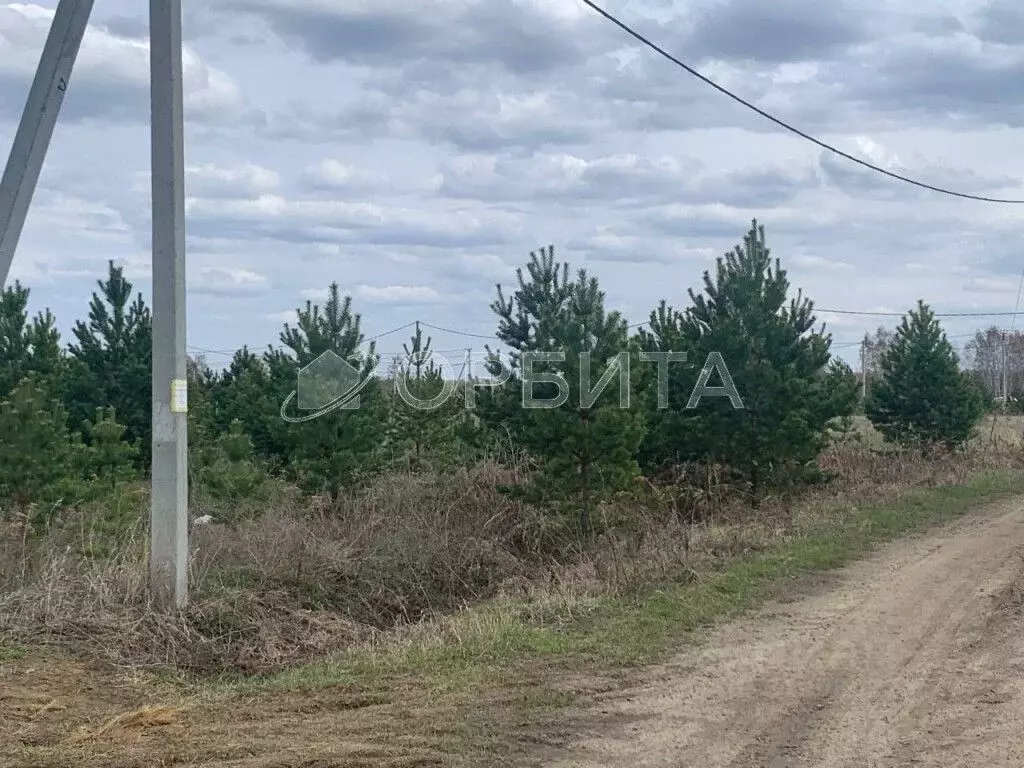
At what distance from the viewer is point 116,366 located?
21766mm

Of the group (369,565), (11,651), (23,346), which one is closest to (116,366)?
(23,346)

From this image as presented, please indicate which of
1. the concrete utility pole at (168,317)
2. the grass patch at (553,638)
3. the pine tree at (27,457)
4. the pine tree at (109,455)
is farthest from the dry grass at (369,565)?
the pine tree at (109,455)

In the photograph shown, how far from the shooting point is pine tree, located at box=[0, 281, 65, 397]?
78.2ft

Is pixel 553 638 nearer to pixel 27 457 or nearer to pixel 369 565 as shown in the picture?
pixel 369 565

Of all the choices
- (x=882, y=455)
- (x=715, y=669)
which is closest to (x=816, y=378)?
(x=882, y=455)

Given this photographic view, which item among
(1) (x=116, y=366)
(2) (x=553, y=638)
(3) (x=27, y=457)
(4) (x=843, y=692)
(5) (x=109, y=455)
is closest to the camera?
(4) (x=843, y=692)

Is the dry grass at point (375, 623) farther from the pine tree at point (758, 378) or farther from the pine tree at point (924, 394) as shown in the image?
the pine tree at point (924, 394)

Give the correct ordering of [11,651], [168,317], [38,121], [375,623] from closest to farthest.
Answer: [38,121] < [11,651] < [168,317] < [375,623]

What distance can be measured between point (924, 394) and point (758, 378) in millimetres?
9570

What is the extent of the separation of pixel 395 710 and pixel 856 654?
11.6 ft

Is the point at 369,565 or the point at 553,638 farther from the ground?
the point at 553,638

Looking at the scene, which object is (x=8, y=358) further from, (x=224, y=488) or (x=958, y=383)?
(x=958, y=383)

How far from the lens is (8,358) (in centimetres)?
2488

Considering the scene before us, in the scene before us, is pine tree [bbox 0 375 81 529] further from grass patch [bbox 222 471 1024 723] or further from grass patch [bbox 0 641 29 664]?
grass patch [bbox 222 471 1024 723]
